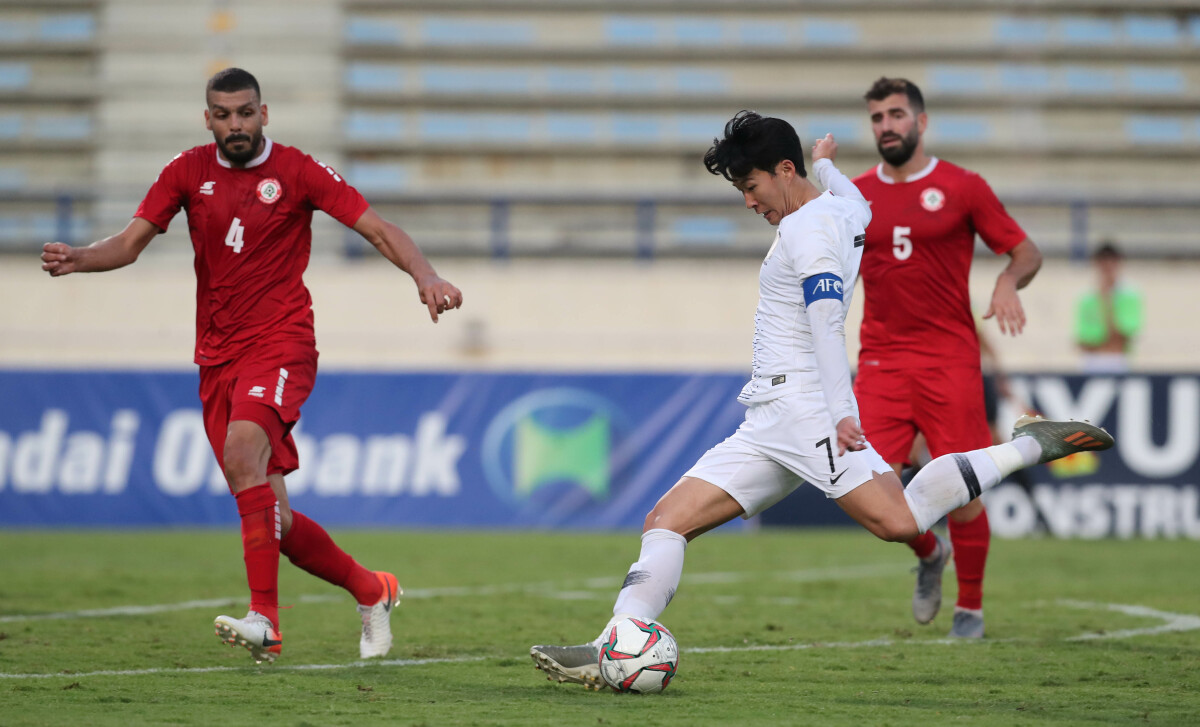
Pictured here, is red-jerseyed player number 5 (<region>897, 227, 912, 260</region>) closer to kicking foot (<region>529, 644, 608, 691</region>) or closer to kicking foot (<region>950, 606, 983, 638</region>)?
kicking foot (<region>950, 606, 983, 638</region>)

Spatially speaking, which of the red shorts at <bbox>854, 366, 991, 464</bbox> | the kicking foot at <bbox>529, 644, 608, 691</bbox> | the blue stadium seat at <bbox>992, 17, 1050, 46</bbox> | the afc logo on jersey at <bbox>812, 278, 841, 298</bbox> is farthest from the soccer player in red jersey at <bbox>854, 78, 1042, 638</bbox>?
the blue stadium seat at <bbox>992, 17, 1050, 46</bbox>

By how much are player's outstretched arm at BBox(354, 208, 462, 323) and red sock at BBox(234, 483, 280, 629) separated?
3.21 ft

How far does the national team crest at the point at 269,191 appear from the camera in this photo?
6102 mm

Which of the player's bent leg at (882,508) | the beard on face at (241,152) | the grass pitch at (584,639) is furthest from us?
the beard on face at (241,152)

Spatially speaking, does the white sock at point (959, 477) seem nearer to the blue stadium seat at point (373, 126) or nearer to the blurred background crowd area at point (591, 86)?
the blurred background crowd area at point (591, 86)

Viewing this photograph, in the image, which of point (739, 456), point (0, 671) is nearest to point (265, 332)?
point (0, 671)

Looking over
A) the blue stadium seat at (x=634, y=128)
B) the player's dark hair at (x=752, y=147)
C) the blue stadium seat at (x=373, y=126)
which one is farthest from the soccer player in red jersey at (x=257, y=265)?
the blue stadium seat at (x=634, y=128)

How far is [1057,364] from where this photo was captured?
52.4ft

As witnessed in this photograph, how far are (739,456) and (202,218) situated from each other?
2.46 m

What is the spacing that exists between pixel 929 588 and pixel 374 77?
18836mm

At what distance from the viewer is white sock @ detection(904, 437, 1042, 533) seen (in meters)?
5.37

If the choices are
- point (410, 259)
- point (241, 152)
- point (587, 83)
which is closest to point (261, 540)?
point (410, 259)

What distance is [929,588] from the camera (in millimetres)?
6926

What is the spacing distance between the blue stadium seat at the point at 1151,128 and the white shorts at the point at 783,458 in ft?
67.3
